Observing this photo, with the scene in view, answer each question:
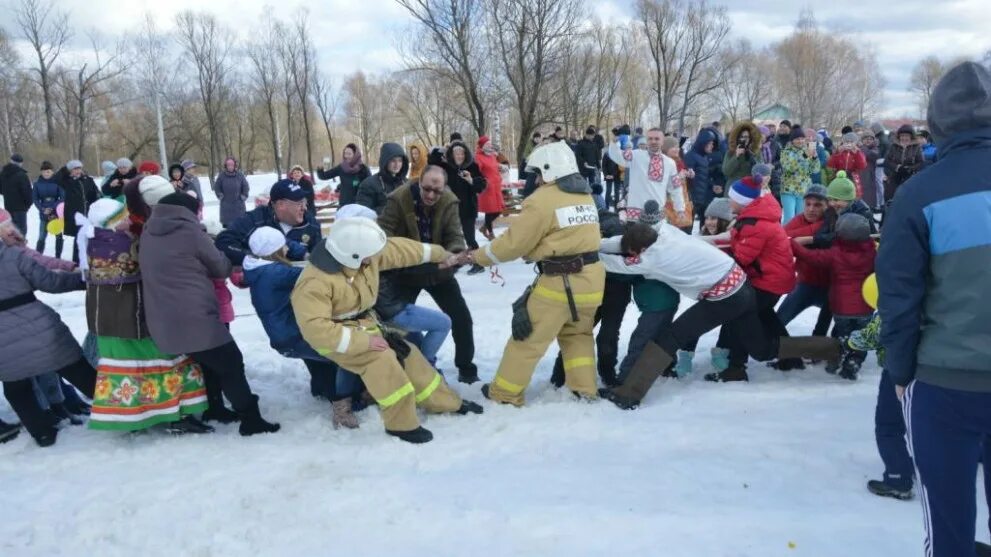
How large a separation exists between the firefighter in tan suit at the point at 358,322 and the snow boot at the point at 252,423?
698mm

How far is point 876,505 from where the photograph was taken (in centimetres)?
342

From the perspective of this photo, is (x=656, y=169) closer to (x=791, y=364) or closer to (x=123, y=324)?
(x=791, y=364)

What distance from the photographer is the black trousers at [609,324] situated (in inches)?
204

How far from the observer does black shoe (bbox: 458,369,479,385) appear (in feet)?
17.7

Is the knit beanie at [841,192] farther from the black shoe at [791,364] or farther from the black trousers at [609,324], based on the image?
the black trousers at [609,324]

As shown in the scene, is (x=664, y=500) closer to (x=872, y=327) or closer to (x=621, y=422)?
(x=621, y=422)

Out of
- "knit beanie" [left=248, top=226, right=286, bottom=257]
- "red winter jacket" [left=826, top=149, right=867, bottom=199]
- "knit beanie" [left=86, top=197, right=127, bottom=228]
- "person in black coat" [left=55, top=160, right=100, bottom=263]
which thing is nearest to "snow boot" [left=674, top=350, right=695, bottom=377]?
"knit beanie" [left=248, top=226, right=286, bottom=257]

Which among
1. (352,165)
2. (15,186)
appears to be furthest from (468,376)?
(15,186)

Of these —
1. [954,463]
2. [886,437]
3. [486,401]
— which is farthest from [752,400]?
[954,463]

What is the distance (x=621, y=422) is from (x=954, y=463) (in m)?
2.30

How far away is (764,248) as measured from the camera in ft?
16.5

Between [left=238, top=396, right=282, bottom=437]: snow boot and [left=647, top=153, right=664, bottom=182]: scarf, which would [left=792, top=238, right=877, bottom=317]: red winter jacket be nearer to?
[left=647, top=153, right=664, bottom=182]: scarf

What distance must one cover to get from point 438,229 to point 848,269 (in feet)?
9.79

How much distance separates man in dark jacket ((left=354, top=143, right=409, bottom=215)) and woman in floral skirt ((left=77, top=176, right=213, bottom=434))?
3.13 m
